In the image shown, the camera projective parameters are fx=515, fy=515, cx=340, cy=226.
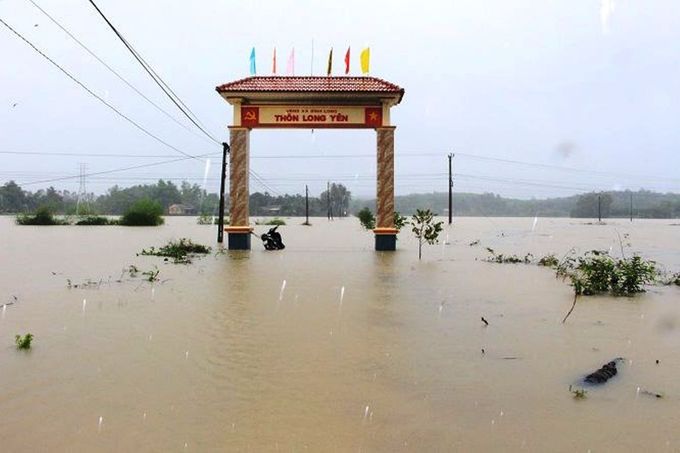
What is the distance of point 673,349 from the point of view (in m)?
5.54

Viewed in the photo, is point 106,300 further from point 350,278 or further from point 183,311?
point 350,278

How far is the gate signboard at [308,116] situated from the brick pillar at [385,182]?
51 cm

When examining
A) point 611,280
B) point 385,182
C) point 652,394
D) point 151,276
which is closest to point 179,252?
point 151,276

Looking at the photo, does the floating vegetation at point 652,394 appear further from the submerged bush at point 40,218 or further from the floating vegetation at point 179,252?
the submerged bush at point 40,218

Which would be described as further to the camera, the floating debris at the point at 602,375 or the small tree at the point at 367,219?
the small tree at the point at 367,219

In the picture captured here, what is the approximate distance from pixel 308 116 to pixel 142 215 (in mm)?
29308

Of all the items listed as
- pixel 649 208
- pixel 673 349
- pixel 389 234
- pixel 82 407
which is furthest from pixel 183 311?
pixel 649 208

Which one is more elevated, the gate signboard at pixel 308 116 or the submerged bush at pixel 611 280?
the gate signboard at pixel 308 116

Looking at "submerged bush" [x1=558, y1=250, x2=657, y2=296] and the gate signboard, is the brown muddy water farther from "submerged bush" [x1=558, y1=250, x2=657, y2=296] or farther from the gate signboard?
the gate signboard

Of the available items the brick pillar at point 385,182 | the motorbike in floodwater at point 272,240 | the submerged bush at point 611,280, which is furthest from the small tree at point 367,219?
the submerged bush at point 611,280

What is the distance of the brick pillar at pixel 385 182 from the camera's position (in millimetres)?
17922

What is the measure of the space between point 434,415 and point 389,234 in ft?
49.4

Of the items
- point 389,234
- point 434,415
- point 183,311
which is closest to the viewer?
point 434,415

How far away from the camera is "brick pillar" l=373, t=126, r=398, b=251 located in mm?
17922
